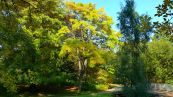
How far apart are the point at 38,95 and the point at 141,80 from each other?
15.1 meters

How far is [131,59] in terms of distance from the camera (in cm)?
2703

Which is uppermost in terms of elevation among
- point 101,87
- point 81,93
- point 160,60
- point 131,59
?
point 160,60

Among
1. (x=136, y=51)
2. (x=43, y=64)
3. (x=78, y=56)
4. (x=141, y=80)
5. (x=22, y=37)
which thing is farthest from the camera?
(x=78, y=56)

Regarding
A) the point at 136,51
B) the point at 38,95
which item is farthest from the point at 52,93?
the point at 136,51

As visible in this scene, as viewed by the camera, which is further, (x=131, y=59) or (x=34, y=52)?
(x=34, y=52)

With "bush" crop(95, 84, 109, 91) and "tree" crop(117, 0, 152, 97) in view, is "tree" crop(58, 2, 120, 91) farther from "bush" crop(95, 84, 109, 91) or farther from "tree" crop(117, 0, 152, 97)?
"tree" crop(117, 0, 152, 97)

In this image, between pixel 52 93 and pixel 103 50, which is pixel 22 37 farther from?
pixel 103 50

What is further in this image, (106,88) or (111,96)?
(106,88)

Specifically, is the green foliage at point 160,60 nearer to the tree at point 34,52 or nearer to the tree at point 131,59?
the tree at point 34,52

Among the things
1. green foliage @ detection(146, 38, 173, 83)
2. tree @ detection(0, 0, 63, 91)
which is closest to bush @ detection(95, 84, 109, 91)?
green foliage @ detection(146, 38, 173, 83)

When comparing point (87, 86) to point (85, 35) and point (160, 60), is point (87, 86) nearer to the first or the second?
point (85, 35)

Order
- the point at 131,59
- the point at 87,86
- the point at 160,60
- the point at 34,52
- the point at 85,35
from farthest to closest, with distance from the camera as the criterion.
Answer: the point at 160,60 < the point at 87,86 < the point at 85,35 < the point at 34,52 < the point at 131,59

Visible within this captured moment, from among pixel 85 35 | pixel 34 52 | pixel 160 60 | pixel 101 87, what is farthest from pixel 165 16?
pixel 160 60

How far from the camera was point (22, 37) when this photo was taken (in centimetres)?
3488
